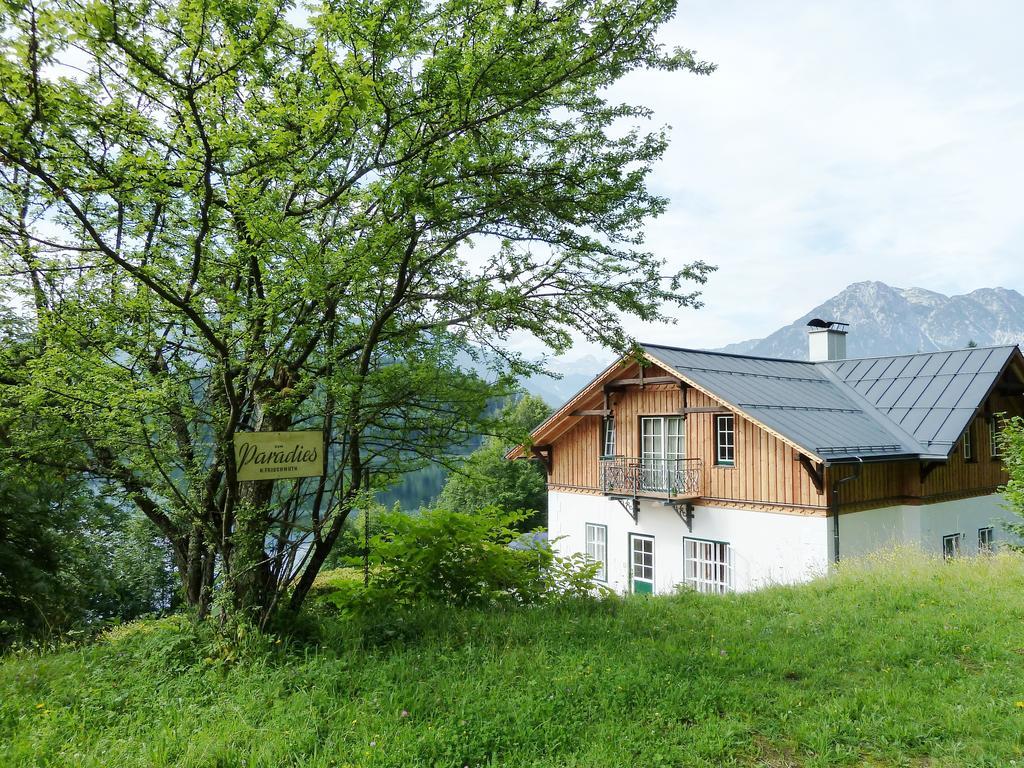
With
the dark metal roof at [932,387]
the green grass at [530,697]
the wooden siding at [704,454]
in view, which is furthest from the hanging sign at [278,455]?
the dark metal roof at [932,387]

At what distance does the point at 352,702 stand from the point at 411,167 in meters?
4.48

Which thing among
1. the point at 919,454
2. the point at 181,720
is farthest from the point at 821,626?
the point at 919,454

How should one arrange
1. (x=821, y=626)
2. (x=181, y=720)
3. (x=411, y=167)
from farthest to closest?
(x=821, y=626) → (x=411, y=167) → (x=181, y=720)

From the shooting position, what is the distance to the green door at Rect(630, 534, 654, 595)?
1700 centimetres

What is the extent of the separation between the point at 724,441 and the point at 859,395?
498cm

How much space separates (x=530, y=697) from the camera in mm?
4770

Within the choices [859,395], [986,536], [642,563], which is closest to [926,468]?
[859,395]

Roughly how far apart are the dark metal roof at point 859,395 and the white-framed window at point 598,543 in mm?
5539

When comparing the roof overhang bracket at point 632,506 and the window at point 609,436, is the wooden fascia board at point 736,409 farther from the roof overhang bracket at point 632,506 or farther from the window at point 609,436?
the roof overhang bracket at point 632,506

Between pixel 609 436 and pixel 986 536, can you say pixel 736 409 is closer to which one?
pixel 609 436

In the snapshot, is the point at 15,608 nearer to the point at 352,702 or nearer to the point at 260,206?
the point at 352,702

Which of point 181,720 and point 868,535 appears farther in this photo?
point 868,535

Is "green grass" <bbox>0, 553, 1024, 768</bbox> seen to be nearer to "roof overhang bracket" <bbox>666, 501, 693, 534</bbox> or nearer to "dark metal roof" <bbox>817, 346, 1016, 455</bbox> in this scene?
"roof overhang bracket" <bbox>666, 501, 693, 534</bbox>

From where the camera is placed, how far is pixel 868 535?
14.3 meters
